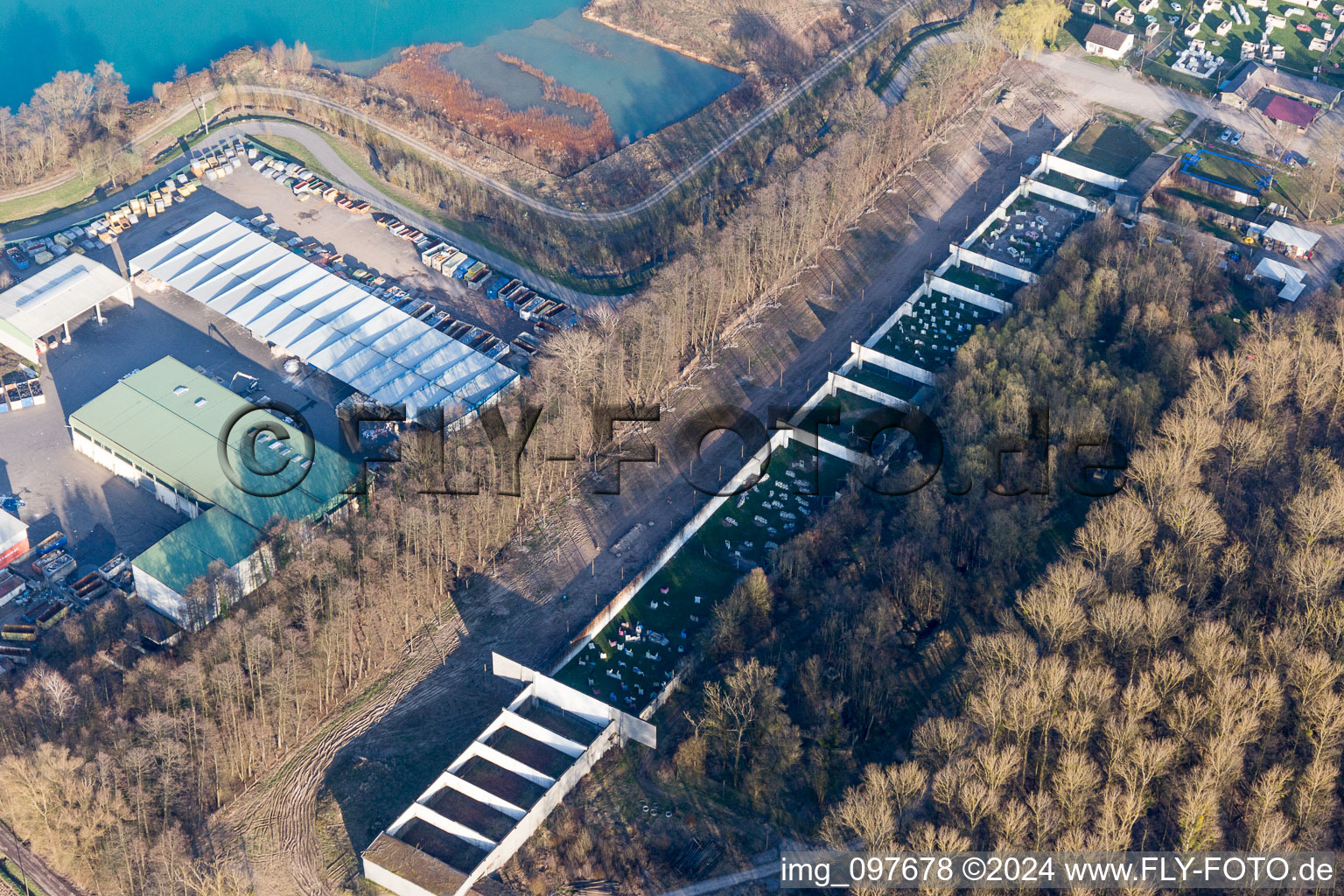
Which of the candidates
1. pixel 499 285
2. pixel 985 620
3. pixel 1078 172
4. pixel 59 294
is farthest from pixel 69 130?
pixel 985 620

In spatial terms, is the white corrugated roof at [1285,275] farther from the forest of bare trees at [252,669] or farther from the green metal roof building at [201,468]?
the green metal roof building at [201,468]

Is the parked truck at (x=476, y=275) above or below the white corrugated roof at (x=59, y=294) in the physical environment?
below

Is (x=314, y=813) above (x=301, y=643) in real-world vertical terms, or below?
below

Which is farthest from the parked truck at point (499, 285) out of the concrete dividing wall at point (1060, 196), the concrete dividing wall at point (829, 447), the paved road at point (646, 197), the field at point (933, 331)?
the concrete dividing wall at point (1060, 196)

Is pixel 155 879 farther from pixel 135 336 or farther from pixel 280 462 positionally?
pixel 135 336

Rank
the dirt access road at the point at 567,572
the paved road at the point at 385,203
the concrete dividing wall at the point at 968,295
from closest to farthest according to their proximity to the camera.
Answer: the dirt access road at the point at 567,572, the concrete dividing wall at the point at 968,295, the paved road at the point at 385,203

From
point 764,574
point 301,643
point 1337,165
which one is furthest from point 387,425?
point 1337,165

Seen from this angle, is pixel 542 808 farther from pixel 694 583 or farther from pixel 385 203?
pixel 385 203
